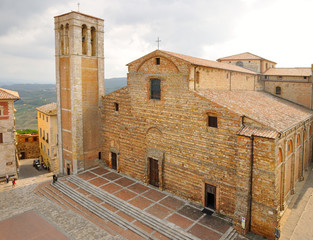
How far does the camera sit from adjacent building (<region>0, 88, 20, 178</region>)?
22.7 metres

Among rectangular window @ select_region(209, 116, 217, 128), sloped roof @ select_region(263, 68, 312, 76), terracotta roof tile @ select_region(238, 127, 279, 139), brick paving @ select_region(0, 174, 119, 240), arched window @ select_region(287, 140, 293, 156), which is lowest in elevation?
brick paving @ select_region(0, 174, 119, 240)

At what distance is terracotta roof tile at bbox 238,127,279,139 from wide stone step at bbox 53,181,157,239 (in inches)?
299

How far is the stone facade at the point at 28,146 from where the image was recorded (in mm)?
35906

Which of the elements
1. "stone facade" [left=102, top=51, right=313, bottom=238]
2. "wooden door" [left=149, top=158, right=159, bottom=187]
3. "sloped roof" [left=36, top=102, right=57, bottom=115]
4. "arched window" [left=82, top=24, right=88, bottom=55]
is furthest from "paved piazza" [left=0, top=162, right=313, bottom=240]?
"arched window" [left=82, top=24, right=88, bottom=55]

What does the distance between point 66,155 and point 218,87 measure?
14.9 m

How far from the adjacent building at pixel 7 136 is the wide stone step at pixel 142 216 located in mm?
9134

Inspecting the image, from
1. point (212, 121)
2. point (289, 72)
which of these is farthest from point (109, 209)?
point (289, 72)

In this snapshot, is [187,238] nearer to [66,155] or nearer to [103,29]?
[66,155]

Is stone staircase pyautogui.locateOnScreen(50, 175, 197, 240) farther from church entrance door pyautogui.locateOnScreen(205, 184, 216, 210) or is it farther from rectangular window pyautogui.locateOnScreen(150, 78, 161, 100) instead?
rectangular window pyautogui.locateOnScreen(150, 78, 161, 100)

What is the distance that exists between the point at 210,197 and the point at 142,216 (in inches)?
178

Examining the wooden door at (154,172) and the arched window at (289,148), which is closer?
the arched window at (289,148)

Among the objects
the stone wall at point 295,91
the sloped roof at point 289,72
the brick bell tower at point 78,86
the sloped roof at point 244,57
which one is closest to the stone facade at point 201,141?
the brick bell tower at point 78,86

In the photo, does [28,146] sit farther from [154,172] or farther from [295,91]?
[295,91]

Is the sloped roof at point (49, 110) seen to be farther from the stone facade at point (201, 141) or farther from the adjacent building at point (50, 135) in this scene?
the stone facade at point (201, 141)
